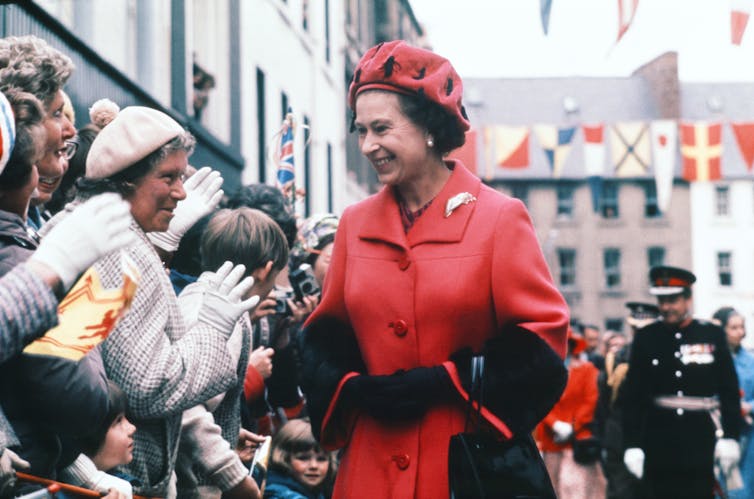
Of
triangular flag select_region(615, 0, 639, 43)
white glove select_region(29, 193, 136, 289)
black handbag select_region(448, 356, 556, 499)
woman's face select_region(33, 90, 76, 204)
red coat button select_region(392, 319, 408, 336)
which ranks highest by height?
triangular flag select_region(615, 0, 639, 43)

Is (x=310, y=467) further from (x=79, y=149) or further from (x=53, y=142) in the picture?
(x=53, y=142)

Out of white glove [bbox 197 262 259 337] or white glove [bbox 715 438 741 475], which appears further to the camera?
white glove [bbox 715 438 741 475]

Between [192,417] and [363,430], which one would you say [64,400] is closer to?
[363,430]

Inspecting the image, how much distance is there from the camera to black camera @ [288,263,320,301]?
243 inches

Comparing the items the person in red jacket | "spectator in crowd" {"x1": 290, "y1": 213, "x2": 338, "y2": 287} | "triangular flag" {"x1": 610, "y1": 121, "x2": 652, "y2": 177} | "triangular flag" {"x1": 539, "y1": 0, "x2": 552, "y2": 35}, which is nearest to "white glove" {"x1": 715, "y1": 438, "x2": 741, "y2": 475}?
the person in red jacket

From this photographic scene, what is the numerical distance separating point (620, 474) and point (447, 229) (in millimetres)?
9446

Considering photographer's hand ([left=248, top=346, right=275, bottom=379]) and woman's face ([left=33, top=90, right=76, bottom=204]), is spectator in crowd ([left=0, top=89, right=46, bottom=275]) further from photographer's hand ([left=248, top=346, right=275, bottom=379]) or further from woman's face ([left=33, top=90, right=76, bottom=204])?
photographer's hand ([left=248, top=346, right=275, bottom=379])

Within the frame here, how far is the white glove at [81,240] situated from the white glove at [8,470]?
1.33 feet

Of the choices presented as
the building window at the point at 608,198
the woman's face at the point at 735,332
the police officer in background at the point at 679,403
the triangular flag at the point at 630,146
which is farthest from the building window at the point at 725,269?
the police officer in background at the point at 679,403

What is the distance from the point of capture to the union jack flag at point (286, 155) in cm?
795

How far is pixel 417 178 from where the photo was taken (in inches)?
155

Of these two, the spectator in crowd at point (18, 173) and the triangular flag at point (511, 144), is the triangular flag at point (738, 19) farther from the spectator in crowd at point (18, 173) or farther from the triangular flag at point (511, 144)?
Result: the triangular flag at point (511, 144)

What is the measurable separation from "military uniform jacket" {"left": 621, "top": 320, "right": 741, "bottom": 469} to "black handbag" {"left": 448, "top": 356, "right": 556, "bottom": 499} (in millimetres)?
6410

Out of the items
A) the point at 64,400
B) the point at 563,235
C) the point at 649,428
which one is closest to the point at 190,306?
the point at 64,400
